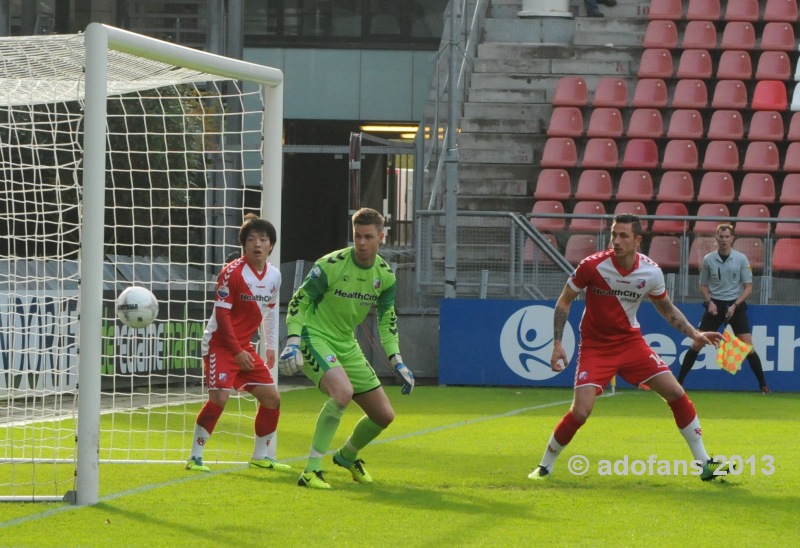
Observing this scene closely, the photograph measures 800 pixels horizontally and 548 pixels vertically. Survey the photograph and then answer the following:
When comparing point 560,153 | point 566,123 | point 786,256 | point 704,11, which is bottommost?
point 786,256

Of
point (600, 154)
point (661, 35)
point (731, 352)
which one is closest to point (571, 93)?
point (600, 154)

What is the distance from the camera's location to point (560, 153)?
21344 mm

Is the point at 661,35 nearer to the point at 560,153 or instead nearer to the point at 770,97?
the point at 770,97

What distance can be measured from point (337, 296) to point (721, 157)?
1429 centimetres

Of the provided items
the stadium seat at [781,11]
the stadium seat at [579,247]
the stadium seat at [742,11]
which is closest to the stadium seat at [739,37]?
the stadium seat at [742,11]

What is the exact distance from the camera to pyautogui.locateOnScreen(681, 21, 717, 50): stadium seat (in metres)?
23.1

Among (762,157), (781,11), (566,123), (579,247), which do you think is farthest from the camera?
(781,11)

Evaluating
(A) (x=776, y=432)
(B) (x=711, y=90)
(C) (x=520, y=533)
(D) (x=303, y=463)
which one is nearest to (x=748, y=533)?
(C) (x=520, y=533)

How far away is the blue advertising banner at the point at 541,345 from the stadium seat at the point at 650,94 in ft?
20.7

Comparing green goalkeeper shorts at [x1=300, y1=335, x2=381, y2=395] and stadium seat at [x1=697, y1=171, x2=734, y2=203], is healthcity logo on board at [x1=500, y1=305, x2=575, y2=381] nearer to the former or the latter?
stadium seat at [x1=697, y1=171, x2=734, y2=203]

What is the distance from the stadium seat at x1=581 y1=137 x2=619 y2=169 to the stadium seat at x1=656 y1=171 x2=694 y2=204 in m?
0.93

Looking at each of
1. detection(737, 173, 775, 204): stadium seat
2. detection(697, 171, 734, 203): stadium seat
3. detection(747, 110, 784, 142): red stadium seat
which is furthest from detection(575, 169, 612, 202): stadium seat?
detection(747, 110, 784, 142): red stadium seat

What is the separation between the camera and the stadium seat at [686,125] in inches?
847

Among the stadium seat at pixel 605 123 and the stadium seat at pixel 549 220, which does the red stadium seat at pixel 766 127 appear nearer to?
the stadium seat at pixel 605 123
